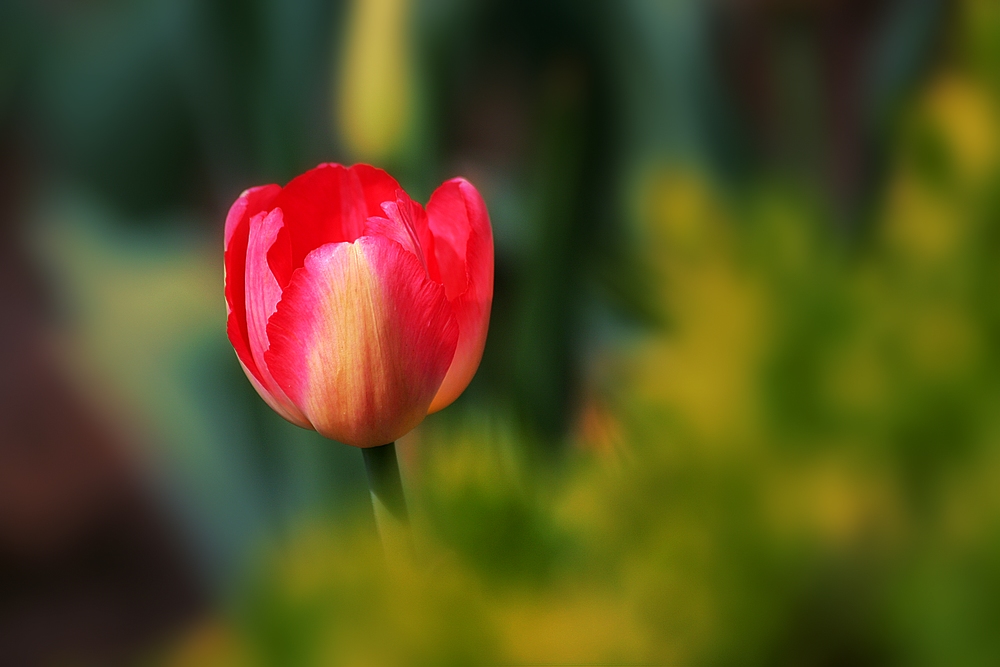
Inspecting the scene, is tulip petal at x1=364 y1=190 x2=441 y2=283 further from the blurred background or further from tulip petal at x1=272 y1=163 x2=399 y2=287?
the blurred background

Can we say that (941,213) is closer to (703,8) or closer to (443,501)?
(443,501)

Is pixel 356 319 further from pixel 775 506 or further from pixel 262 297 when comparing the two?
pixel 775 506

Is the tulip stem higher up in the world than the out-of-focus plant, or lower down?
lower down

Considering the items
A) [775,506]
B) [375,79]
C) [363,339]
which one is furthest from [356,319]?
[375,79]

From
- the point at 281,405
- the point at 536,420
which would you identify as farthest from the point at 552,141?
the point at 281,405

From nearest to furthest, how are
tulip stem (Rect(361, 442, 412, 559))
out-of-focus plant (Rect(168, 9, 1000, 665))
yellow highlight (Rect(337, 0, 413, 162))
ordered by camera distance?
out-of-focus plant (Rect(168, 9, 1000, 665)), tulip stem (Rect(361, 442, 412, 559)), yellow highlight (Rect(337, 0, 413, 162))

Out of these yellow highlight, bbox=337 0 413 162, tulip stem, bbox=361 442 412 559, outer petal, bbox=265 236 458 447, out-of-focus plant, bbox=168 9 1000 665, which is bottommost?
tulip stem, bbox=361 442 412 559

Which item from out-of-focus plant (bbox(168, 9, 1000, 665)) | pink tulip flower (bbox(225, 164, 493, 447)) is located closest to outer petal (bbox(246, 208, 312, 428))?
pink tulip flower (bbox(225, 164, 493, 447))

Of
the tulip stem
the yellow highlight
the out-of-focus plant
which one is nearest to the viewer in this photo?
the out-of-focus plant

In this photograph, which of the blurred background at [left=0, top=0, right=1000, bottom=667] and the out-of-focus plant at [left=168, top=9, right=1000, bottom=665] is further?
the blurred background at [left=0, top=0, right=1000, bottom=667]
